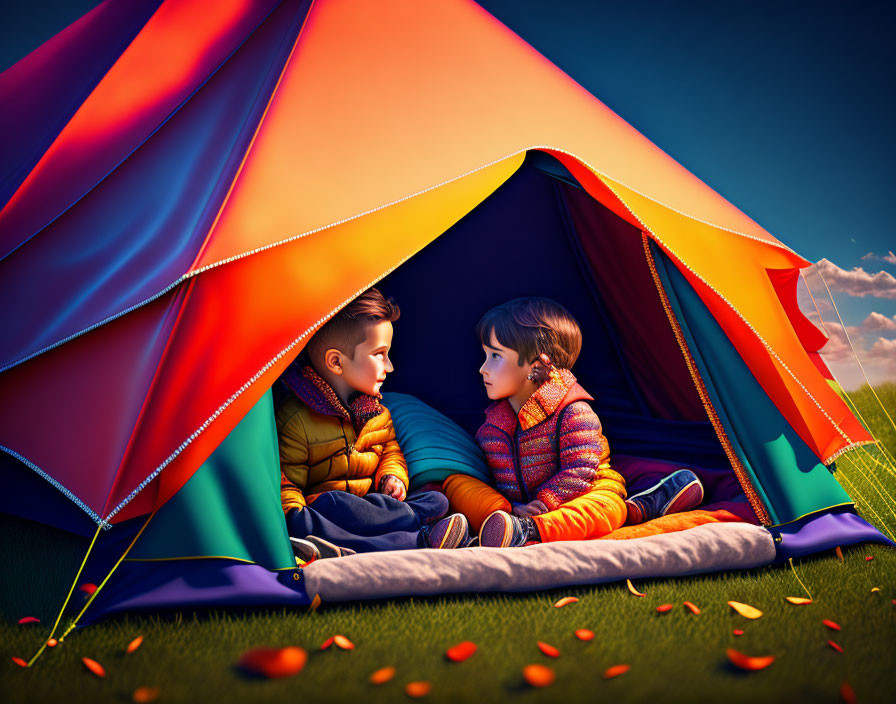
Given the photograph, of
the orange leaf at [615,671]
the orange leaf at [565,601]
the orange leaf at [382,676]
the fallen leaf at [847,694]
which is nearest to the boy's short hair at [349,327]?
the orange leaf at [565,601]

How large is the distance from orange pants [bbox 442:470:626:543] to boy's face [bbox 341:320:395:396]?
1.43ft

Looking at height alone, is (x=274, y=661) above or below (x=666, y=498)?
below

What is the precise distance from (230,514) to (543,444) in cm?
107

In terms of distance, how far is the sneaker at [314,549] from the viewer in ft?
6.07

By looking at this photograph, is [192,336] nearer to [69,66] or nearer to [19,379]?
[19,379]

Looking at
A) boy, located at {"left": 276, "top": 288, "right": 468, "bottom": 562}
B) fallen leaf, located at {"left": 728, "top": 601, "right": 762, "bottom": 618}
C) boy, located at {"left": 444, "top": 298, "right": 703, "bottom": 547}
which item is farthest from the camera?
boy, located at {"left": 444, "top": 298, "right": 703, "bottom": 547}

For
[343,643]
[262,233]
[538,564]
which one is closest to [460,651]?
[343,643]

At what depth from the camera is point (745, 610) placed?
1.66m

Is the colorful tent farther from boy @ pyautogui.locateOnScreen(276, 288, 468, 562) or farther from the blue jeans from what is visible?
boy @ pyautogui.locateOnScreen(276, 288, 468, 562)

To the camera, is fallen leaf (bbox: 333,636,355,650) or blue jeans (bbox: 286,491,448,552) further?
blue jeans (bbox: 286,491,448,552)

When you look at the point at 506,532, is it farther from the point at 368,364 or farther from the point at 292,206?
the point at 292,206

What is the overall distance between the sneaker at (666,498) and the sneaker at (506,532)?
440 millimetres

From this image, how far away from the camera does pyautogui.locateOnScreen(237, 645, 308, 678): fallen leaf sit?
136 cm

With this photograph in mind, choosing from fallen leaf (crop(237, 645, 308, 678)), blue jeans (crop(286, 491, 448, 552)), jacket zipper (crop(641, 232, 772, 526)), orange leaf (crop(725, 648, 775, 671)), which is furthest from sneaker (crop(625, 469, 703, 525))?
fallen leaf (crop(237, 645, 308, 678))
